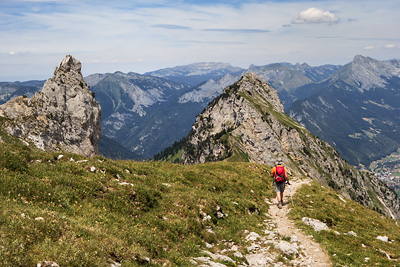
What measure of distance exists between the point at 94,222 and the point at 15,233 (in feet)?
13.6

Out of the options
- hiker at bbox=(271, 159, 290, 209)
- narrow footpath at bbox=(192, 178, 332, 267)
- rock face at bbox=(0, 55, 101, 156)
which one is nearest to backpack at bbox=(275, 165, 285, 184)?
hiker at bbox=(271, 159, 290, 209)

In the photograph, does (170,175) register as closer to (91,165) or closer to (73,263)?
(91,165)

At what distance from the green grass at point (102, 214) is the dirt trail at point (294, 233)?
153 centimetres

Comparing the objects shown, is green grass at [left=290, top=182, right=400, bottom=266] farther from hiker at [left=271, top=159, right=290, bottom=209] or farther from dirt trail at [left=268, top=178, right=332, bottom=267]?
hiker at [left=271, top=159, right=290, bottom=209]

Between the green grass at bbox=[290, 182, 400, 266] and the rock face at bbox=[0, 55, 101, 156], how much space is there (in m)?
80.3

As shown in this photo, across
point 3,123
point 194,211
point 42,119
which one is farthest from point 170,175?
point 42,119

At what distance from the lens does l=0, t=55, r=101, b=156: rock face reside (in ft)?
262

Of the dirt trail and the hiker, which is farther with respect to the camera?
the hiker

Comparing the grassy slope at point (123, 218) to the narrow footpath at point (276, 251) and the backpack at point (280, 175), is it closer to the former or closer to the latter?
the narrow footpath at point (276, 251)

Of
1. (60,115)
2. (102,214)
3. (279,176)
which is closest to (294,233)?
(279,176)

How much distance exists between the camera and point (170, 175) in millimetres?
24875

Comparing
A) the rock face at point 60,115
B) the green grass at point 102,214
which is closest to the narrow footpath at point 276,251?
the green grass at point 102,214

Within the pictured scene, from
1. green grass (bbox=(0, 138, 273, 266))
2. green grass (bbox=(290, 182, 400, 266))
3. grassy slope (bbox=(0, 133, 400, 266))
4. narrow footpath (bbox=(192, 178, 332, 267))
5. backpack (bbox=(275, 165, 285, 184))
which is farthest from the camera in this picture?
backpack (bbox=(275, 165, 285, 184))

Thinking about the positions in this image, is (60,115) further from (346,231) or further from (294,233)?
(346,231)
